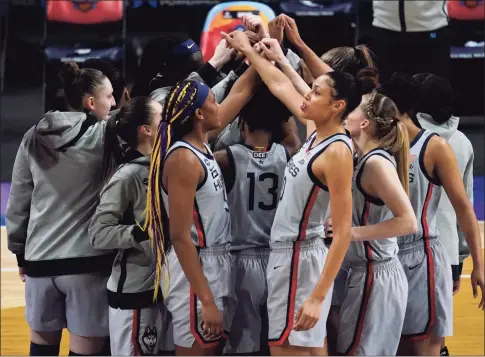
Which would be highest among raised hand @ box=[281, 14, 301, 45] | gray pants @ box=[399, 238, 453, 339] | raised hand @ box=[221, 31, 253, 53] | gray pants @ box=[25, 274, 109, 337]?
raised hand @ box=[281, 14, 301, 45]

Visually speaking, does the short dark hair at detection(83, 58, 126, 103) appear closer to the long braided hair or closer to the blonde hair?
the long braided hair

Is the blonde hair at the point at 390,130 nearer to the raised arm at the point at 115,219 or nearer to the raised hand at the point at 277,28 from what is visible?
the raised hand at the point at 277,28

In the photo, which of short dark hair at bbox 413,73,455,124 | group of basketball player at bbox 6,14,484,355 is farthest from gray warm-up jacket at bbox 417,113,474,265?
group of basketball player at bbox 6,14,484,355

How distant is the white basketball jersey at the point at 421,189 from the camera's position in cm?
457

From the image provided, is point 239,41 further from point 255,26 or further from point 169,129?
point 169,129

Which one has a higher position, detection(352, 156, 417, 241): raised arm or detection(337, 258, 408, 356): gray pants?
detection(352, 156, 417, 241): raised arm

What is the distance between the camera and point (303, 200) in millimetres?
4051

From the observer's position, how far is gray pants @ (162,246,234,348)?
414 centimetres

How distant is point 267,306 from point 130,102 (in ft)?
3.41

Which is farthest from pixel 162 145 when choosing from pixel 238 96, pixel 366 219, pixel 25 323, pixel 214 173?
pixel 25 323

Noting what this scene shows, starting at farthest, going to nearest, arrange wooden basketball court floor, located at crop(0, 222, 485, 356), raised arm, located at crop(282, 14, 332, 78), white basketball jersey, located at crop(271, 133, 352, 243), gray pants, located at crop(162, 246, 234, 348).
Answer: wooden basketball court floor, located at crop(0, 222, 485, 356)
raised arm, located at crop(282, 14, 332, 78)
gray pants, located at crop(162, 246, 234, 348)
white basketball jersey, located at crop(271, 133, 352, 243)

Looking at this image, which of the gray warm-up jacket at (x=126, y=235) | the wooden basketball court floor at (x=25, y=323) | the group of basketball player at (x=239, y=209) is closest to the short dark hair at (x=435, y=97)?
the group of basketball player at (x=239, y=209)

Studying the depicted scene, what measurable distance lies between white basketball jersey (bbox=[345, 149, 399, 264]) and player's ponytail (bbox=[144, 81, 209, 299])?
2.44 ft

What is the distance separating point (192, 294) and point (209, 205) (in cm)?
36
